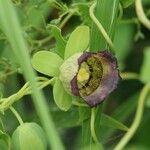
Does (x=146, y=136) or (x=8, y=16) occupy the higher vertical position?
(x=8, y=16)

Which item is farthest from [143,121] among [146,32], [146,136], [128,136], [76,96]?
[128,136]

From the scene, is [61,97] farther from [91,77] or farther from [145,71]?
[145,71]

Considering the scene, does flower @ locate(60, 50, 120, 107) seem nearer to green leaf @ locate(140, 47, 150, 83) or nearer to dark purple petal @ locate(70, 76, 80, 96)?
dark purple petal @ locate(70, 76, 80, 96)

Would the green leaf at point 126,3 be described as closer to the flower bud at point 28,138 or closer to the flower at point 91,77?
the flower at point 91,77

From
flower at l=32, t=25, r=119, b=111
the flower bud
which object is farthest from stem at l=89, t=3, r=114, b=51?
the flower bud

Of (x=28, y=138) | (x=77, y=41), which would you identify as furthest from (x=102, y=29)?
(x=28, y=138)

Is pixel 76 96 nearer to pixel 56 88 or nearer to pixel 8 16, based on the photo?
pixel 56 88
